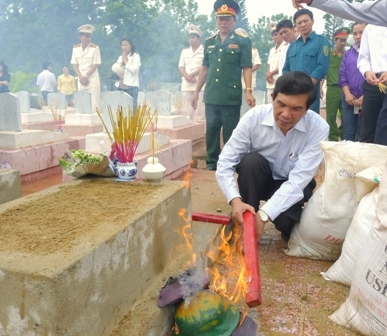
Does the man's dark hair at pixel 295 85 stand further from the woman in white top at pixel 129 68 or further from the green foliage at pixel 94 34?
the green foliage at pixel 94 34

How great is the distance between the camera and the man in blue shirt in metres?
4.85

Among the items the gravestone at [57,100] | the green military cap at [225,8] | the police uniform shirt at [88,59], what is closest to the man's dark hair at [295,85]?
the green military cap at [225,8]

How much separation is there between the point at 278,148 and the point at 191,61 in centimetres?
605

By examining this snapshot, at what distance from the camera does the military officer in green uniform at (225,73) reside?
16.9ft

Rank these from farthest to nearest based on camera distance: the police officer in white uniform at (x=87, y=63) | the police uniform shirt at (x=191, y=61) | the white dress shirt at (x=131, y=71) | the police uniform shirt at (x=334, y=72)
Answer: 1. the police officer in white uniform at (x=87, y=63)
2. the white dress shirt at (x=131, y=71)
3. the police uniform shirt at (x=191, y=61)
4. the police uniform shirt at (x=334, y=72)

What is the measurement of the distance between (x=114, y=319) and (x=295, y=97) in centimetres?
165

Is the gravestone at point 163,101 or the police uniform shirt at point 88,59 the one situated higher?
the police uniform shirt at point 88,59

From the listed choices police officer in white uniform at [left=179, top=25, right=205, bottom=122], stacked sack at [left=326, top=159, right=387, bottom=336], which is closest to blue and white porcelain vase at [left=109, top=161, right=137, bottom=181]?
stacked sack at [left=326, top=159, right=387, bottom=336]

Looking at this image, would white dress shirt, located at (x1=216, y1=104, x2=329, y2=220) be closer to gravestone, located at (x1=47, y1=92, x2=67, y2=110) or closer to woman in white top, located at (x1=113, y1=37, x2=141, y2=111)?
woman in white top, located at (x1=113, y1=37, x2=141, y2=111)

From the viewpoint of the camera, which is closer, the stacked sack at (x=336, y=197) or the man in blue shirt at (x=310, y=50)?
the stacked sack at (x=336, y=197)

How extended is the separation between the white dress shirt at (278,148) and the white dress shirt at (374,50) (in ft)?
4.03

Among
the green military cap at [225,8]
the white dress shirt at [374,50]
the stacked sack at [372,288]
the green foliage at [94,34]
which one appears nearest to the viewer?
the stacked sack at [372,288]

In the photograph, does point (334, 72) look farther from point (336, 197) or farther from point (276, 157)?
point (336, 197)

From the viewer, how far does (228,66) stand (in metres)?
5.20
